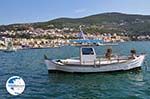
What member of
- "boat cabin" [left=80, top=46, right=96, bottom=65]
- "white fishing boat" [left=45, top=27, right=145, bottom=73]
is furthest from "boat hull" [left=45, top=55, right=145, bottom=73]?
"boat cabin" [left=80, top=46, right=96, bottom=65]

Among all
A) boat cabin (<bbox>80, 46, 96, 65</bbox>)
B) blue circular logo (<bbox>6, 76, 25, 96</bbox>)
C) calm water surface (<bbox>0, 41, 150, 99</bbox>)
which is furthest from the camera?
boat cabin (<bbox>80, 46, 96, 65</bbox>)

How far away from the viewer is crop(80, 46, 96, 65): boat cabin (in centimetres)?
3641

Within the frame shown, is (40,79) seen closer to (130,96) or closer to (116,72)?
(116,72)

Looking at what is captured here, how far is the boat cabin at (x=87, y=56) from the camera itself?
3641cm

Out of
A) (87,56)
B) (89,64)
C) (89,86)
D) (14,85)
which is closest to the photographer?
(14,85)


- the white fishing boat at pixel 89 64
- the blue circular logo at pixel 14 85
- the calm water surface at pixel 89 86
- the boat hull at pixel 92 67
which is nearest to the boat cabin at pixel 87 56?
the white fishing boat at pixel 89 64

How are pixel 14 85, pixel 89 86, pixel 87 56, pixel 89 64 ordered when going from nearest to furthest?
pixel 14 85, pixel 89 86, pixel 89 64, pixel 87 56

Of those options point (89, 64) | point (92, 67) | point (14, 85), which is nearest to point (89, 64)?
point (89, 64)

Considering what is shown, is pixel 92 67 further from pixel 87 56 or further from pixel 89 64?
pixel 87 56

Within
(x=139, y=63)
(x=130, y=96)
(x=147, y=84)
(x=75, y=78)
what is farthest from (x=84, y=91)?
(x=139, y=63)

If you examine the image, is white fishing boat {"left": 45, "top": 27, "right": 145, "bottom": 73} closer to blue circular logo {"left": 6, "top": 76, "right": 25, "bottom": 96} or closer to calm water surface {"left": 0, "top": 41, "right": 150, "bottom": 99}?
calm water surface {"left": 0, "top": 41, "right": 150, "bottom": 99}

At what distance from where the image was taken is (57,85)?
95.0 feet

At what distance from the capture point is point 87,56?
121 ft

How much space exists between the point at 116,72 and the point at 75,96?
14.0 meters
